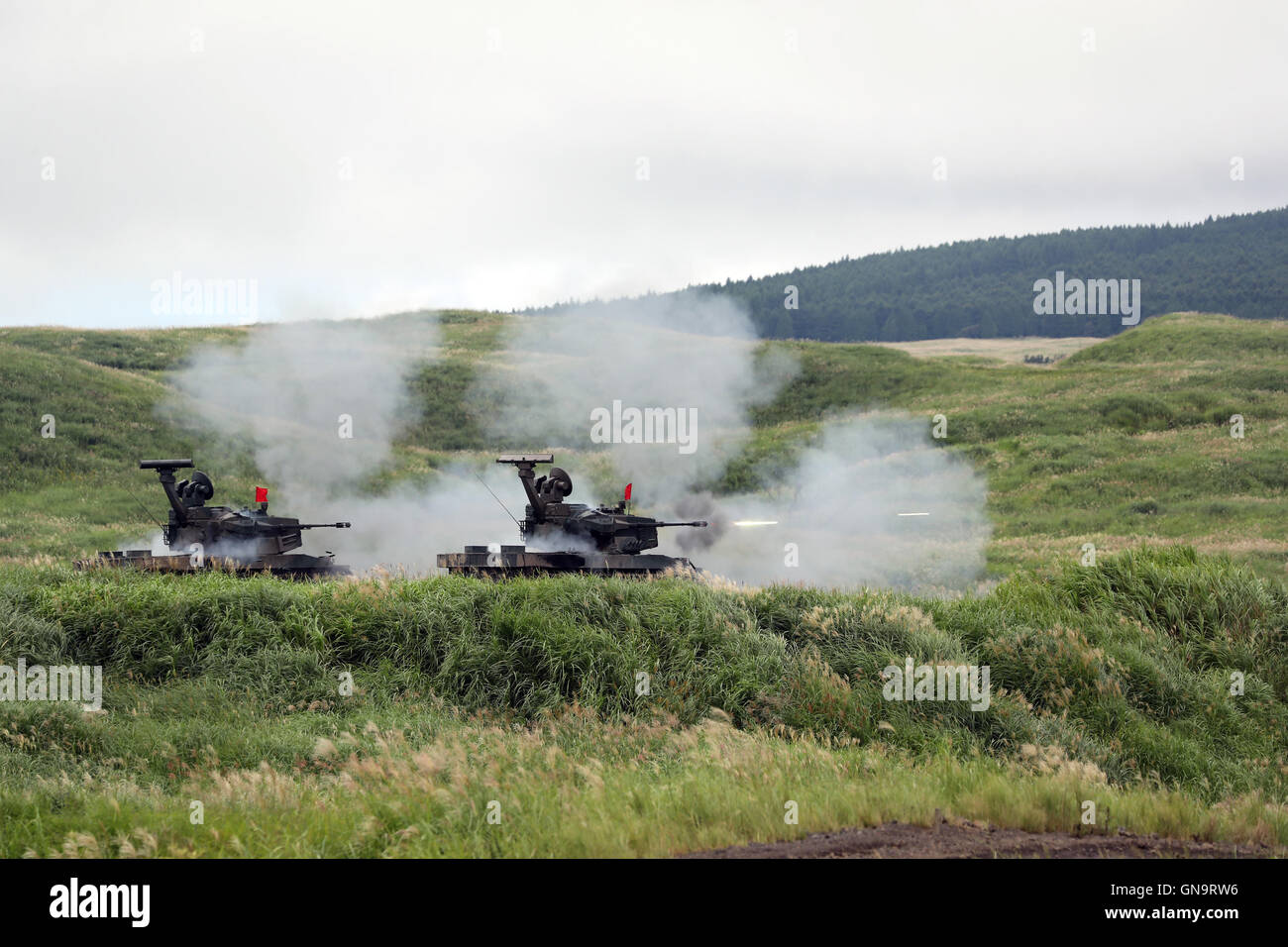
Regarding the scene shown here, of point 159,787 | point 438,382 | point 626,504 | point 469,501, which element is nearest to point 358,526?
point 469,501

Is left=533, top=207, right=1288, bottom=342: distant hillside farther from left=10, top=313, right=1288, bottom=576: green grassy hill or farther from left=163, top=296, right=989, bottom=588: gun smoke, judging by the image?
left=163, top=296, right=989, bottom=588: gun smoke

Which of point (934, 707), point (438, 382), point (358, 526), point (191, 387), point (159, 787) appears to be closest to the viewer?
point (159, 787)

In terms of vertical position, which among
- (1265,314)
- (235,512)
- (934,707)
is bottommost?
(934,707)

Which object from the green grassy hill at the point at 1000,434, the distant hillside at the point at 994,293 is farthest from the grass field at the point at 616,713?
the distant hillside at the point at 994,293

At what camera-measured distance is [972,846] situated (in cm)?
788

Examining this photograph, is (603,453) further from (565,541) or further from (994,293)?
(994,293)

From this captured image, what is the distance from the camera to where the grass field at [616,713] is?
860cm

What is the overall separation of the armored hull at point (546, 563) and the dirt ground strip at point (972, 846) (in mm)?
10578

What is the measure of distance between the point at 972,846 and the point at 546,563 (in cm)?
1197

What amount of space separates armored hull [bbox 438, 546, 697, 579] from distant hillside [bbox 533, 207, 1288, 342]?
11932cm

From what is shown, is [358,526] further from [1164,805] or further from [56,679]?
[1164,805]

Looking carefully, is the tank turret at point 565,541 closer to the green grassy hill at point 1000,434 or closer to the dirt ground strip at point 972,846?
the dirt ground strip at point 972,846

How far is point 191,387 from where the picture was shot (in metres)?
49.9
